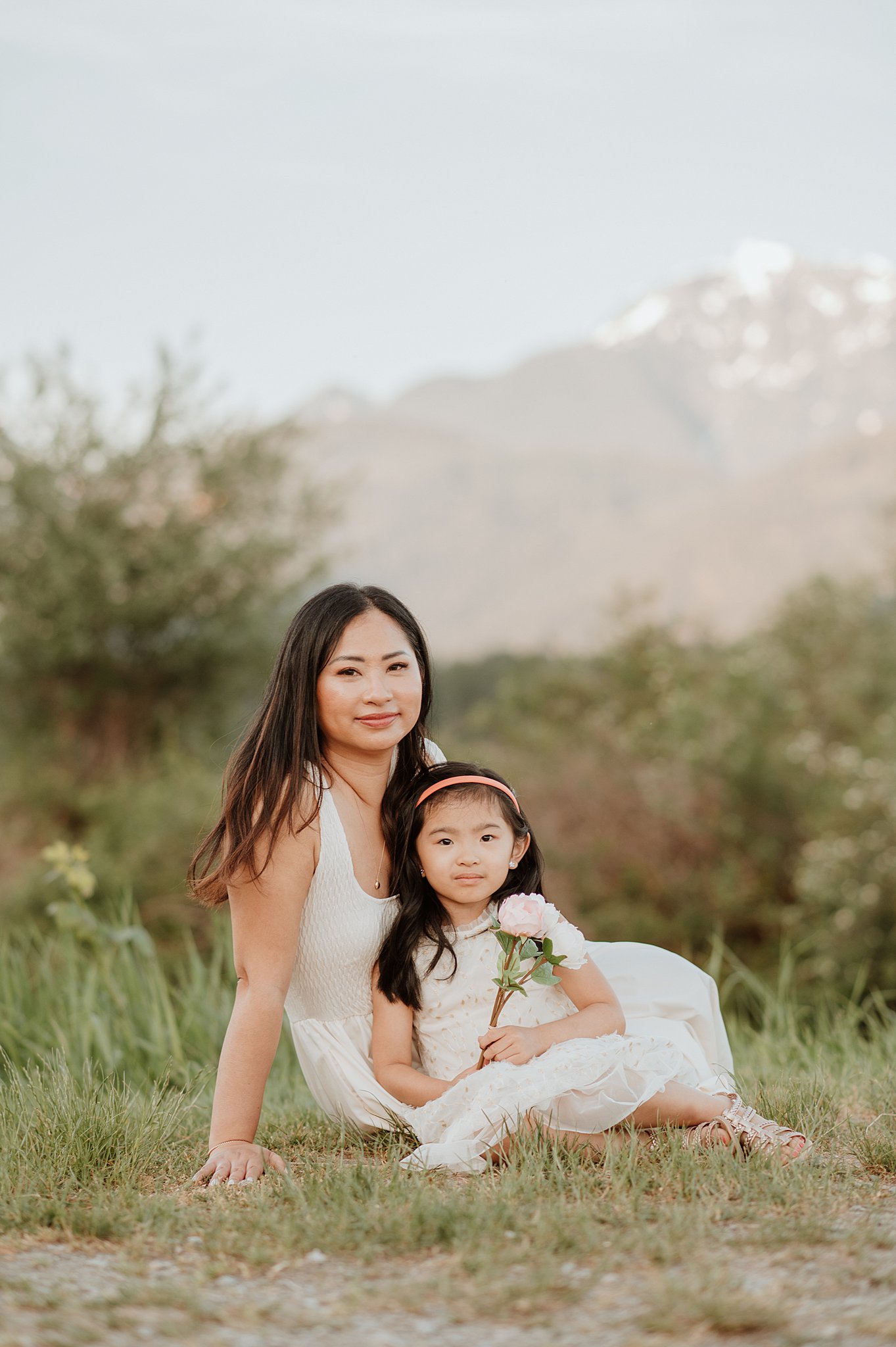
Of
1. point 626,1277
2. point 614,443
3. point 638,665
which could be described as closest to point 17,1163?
point 626,1277

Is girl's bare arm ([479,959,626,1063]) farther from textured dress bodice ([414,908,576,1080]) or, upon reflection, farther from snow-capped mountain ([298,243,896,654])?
snow-capped mountain ([298,243,896,654])

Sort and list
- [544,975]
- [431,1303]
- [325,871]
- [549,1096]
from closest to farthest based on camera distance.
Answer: [431,1303], [549,1096], [544,975], [325,871]

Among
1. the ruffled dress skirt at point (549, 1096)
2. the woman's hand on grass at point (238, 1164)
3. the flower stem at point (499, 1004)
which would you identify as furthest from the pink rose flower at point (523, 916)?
the woman's hand on grass at point (238, 1164)

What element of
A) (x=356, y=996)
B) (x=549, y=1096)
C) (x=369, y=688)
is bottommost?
(x=549, y=1096)

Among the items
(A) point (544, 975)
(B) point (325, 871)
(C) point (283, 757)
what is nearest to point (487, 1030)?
(A) point (544, 975)

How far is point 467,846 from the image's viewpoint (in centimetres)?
275

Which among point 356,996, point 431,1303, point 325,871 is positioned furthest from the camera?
point 356,996

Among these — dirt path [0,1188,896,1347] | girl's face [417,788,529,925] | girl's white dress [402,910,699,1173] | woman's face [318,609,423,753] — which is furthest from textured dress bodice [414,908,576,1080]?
dirt path [0,1188,896,1347]

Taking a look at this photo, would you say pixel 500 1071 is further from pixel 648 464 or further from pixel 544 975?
pixel 648 464

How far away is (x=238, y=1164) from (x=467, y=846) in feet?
2.62

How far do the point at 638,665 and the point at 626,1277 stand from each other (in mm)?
12442

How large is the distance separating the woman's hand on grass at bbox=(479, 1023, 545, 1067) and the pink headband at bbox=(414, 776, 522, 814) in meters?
0.48

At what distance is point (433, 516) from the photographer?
79562mm

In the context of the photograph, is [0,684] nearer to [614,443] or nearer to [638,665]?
[638,665]
